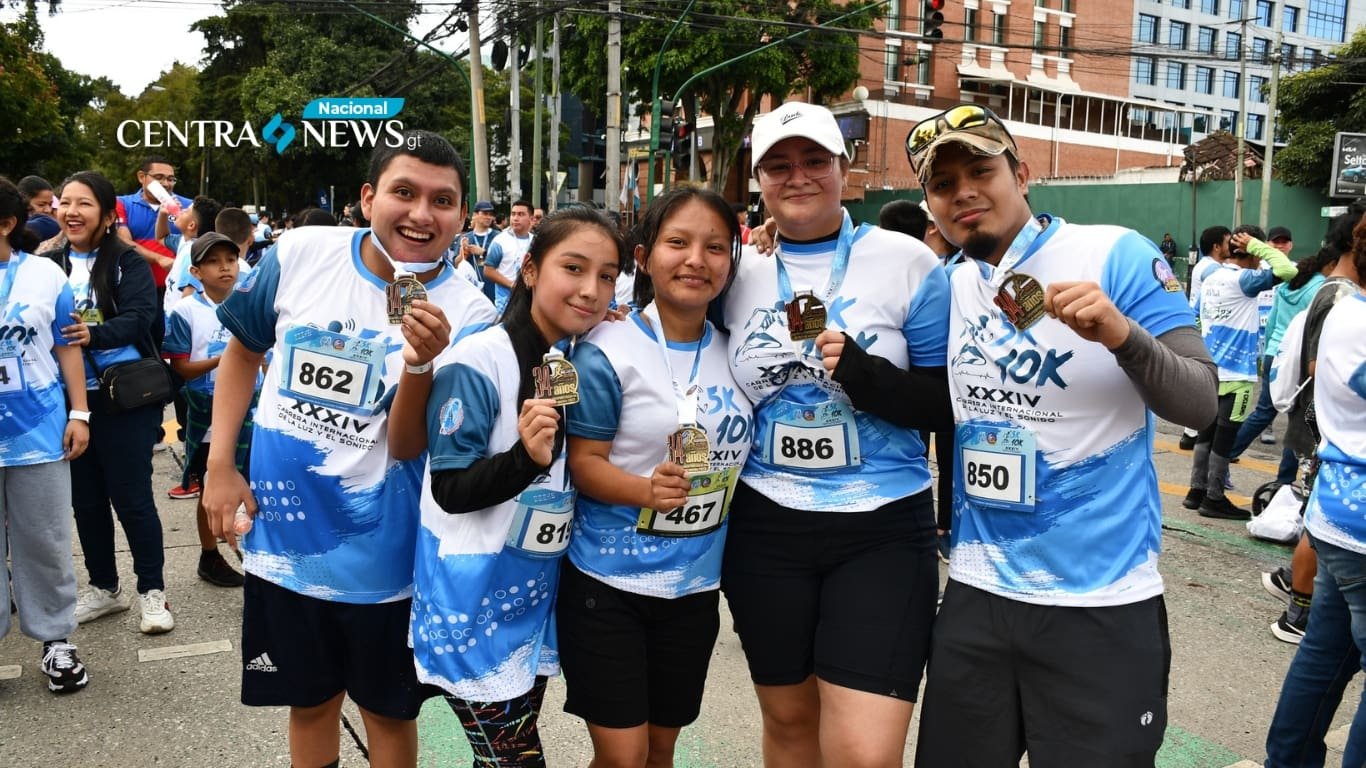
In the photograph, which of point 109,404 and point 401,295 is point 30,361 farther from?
point 401,295

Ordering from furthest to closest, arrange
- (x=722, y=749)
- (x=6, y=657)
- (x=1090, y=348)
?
1. (x=6, y=657)
2. (x=722, y=749)
3. (x=1090, y=348)

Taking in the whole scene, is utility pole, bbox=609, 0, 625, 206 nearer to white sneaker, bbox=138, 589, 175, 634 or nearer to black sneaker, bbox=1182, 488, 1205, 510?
black sneaker, bbox=1182, 488, 1205, 510

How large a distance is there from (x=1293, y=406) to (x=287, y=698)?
13.9ft

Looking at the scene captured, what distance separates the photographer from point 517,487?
2193 mm

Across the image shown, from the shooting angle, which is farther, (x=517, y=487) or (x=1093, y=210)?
(x=1093, y=210)

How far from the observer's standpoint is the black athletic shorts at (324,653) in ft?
8.46

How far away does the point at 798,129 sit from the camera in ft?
8.21

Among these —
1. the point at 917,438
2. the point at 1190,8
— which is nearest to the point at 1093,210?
the point at 1190,8

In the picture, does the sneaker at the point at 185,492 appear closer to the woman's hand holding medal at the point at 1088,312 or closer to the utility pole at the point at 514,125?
the woman's hand holding medal at the point at 1088,312

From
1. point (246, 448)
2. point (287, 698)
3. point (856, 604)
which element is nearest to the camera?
point (856, 604)

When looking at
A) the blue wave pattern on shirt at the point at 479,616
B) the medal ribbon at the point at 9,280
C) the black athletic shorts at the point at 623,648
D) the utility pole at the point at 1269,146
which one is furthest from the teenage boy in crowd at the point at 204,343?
the utility pole at the point at 1269,146

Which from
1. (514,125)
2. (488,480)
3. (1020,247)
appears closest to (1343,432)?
(1020,247)

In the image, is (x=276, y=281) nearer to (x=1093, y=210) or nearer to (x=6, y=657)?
(x=6, y=657)

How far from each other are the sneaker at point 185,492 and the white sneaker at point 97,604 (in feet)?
7.04
